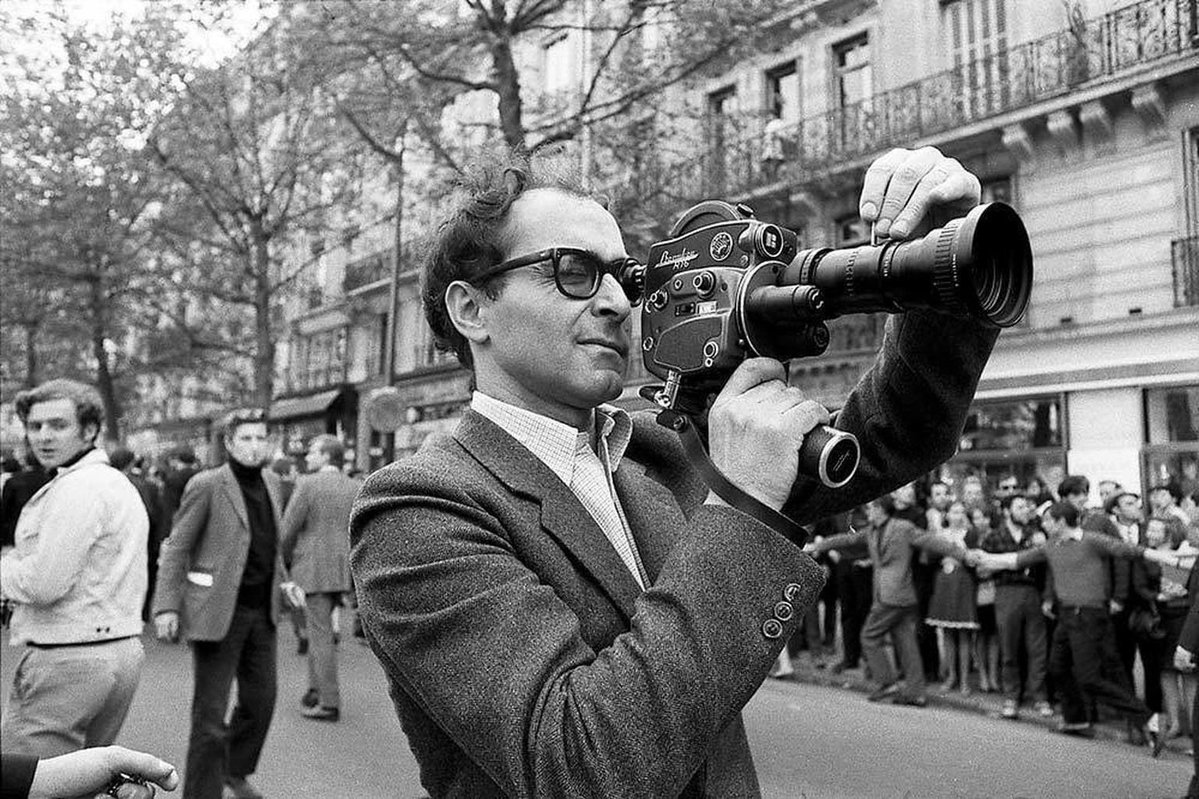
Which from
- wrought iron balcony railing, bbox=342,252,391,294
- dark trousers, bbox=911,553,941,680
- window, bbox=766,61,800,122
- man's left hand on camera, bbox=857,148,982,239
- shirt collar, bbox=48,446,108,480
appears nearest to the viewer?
man's left hand on camera, bbox=857,148,982,239

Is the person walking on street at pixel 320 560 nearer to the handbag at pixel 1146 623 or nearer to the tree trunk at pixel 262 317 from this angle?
the handbag at pixel 1146 623

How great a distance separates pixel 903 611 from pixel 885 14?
11727mm

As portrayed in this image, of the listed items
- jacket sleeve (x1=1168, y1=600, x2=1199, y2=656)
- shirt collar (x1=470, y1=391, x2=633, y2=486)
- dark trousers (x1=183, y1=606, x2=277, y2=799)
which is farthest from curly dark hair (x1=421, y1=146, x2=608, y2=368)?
jacket sleeve (x1=1168, y1=600, x2=1199, y2=656)

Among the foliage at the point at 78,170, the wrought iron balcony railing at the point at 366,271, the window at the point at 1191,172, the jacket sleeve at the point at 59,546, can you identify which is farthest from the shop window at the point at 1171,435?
the wrought iron balcony railing at the point at 366,271

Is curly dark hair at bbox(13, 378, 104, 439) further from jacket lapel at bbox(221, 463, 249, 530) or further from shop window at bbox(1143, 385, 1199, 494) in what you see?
shop window at bbox(1143, 385, 1199, 494)

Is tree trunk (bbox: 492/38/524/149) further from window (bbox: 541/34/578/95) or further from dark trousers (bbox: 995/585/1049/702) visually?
window (bbox: 541/34/578/95)

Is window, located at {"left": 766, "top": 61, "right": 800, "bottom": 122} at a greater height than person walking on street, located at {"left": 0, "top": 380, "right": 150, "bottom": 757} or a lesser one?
greater

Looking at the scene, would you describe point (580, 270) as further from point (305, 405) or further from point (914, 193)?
point (305, 405)

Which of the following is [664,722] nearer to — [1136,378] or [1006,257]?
[1006,257]

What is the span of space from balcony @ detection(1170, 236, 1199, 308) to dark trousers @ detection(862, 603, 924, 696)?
271 inches

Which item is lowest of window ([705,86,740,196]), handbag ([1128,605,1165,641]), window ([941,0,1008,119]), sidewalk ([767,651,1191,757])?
sidewalk ([767,651,1191,757])

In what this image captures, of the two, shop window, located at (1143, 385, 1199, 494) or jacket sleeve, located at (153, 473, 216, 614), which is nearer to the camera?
jacket sleeve, located at (153, 473, 216, 614)

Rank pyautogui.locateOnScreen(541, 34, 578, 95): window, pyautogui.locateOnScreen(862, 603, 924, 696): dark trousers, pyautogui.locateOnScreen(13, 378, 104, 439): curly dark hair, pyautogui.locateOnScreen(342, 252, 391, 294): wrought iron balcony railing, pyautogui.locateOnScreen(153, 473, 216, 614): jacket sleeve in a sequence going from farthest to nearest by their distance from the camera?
pyautogui.locateOnScreen(342, 252, 391, 294): wrought iron balcony railing
pyautogui.locateOnScreen(541, 34, 578, 95): window
pyautogui.locateOnScreen(862, 603, 924, 696): dark trousers
pyautogui.locateOnScreen(153, 473, 216, 614): jacket sleeve
pyautogui.locateOnScreen(13, 378, 104, 439): curly dark hair

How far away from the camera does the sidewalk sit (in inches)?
318
